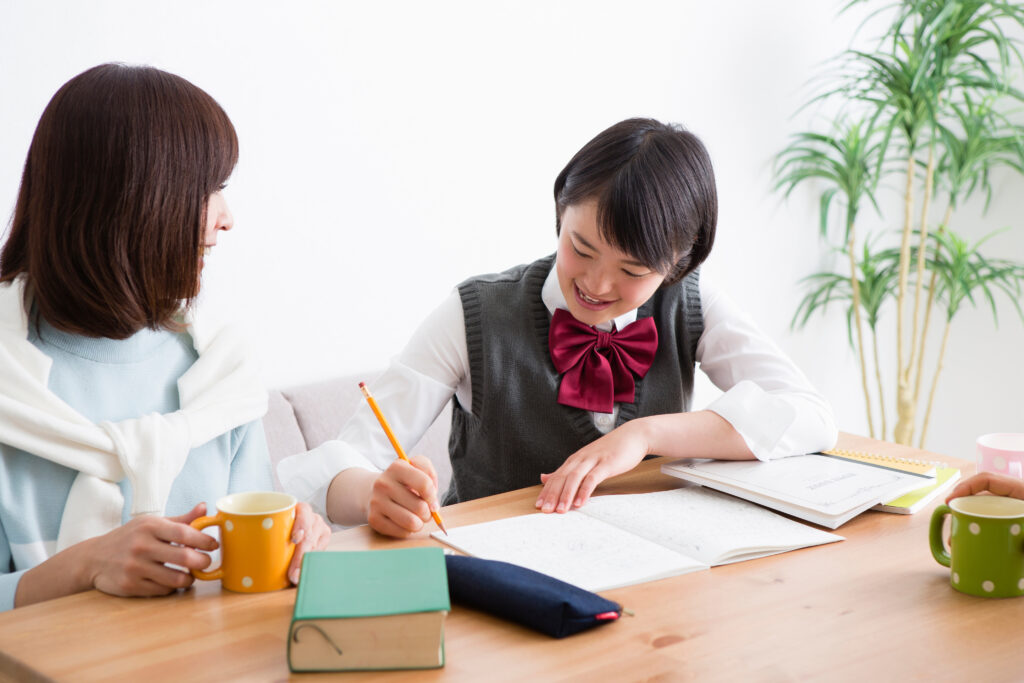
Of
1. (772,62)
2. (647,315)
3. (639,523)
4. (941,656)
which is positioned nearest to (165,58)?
(647,315)

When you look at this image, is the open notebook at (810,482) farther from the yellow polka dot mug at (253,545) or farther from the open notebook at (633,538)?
the yellow polka dot mug at (253,545)

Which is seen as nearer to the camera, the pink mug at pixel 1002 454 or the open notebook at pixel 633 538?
the open notebook at pixel 633 538

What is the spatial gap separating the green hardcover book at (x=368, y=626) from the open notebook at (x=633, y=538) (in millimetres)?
244

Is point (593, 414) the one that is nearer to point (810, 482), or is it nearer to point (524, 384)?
point (524, 384)

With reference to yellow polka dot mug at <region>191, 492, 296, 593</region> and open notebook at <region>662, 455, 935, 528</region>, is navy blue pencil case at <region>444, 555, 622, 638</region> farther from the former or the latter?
open notebook at <region>662, 455, 935, 528</region>

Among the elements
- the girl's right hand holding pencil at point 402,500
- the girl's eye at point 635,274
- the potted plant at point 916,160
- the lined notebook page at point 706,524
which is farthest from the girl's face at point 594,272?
the potted plant at point 916,160

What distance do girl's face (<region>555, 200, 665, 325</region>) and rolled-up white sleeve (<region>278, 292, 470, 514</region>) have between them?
22 centimetres

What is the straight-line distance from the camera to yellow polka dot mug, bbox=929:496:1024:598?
1.03m

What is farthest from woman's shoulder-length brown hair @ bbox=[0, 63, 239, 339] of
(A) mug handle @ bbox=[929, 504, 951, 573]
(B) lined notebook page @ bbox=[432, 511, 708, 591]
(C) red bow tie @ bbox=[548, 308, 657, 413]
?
(A) mug handle @ bbox=[929, 504, 951, 573]

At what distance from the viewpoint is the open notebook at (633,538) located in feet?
3.68

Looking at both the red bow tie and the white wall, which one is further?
the white wall

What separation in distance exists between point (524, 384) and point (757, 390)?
39 centimetres

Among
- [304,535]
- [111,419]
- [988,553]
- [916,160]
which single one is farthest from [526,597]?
[916,160]

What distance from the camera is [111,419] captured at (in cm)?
138
